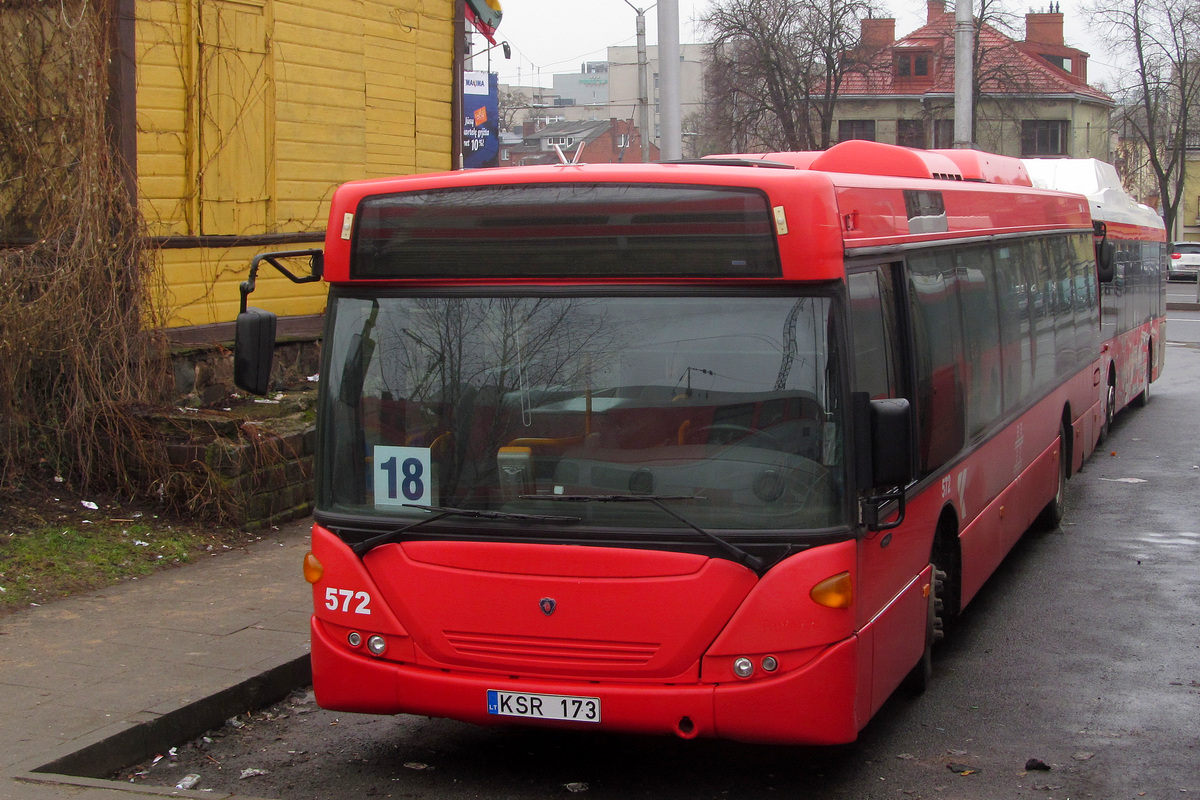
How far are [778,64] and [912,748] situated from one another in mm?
48189

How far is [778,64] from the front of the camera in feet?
168

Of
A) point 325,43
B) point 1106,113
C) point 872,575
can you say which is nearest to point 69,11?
point 325,43

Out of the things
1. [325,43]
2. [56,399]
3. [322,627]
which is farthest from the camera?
[325,43]

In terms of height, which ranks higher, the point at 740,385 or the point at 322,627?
the point at 740,385

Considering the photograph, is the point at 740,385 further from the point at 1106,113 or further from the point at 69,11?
the point at 1106,113

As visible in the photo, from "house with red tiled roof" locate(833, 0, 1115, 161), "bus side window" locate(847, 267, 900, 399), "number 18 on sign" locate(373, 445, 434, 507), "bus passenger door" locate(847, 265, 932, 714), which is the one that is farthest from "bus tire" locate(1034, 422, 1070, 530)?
"house with red tiled roof" locate(833, 0, 1115, 161)

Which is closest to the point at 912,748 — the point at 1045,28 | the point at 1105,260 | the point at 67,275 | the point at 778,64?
the point at 67,275

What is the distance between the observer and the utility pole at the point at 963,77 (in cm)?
2161

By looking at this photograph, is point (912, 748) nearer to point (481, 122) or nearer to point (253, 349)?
point (253, 349)

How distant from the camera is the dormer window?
72.2 m

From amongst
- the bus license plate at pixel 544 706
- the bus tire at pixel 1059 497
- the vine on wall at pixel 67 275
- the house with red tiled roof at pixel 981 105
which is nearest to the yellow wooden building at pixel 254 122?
the vine on wall at pixel 67 275

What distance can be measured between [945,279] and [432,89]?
9.72m

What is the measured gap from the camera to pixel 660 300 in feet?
15.7

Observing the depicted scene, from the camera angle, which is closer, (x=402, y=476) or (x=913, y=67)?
(x=402, y=476)
